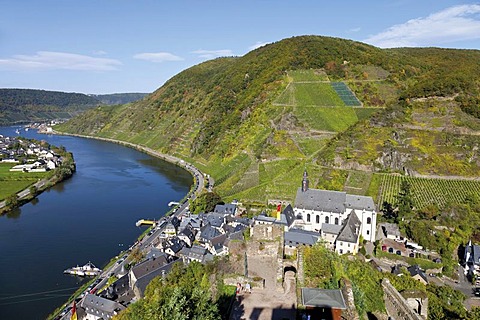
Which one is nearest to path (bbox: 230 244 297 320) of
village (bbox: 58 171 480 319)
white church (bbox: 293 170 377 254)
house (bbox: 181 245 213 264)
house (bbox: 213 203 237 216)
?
village (bbox: 58 171 480 319)

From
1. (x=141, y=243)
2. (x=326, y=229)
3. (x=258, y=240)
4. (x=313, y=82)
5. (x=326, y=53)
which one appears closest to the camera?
(x=258, y=240)

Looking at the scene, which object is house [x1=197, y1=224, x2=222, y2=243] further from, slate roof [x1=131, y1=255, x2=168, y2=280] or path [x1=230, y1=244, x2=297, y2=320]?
path [x1=230, y1=244, x2=297, y2=320]

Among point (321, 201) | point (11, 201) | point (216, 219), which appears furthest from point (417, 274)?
point (11, 201)

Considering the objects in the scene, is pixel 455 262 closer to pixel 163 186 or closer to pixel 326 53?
pixel 163 186

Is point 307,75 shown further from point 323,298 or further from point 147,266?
point 323,298

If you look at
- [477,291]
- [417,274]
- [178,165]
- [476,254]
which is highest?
[476,254]

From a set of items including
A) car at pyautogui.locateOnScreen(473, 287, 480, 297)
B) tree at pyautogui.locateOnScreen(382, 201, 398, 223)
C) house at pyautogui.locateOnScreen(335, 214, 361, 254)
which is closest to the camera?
car at pyautogui.locateOnScreen(473, 287, 480, 297)

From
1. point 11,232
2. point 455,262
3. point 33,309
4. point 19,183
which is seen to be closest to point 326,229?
point 455,262
